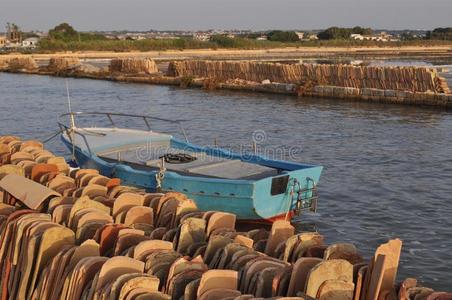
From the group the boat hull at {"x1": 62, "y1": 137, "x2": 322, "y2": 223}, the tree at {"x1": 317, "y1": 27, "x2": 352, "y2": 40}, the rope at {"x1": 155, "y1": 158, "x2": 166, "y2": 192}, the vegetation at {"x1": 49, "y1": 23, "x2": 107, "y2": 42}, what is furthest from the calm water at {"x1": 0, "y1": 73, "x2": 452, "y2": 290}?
→ the tree at {"x1": 317, "y1": 27, "x2": 352, "y2": 40}

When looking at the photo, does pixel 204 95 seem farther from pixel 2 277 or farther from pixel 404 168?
pixel 2 277

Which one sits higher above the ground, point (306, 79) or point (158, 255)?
point (306, 79)

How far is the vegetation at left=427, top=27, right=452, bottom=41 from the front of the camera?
163 metres

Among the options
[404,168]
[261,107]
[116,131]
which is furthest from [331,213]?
[261,107]

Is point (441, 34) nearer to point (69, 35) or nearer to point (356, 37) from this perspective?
point (356, 37)

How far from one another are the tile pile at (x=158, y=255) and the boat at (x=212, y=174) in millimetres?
2201

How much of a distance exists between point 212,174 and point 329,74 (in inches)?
1175

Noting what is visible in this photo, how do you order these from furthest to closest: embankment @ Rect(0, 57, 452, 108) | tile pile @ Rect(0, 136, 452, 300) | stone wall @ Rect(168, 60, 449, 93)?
1. stone wall @ Rect(168, 60, 449, 93)
2. embankment @ Rect(0, 57, 452, 108)
3. tile pile @ Rect(0, 136, 452, 300)

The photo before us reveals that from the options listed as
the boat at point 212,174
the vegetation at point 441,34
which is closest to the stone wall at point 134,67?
the boat at point 212,174

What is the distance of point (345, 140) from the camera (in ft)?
82.6

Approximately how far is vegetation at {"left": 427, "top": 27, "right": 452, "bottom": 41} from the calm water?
5175 inches

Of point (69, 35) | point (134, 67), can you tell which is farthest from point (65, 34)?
point (134, 67)

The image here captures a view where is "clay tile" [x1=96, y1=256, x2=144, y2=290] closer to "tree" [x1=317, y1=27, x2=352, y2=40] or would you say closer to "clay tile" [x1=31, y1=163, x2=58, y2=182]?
"clay tile" [x1=31, y1=163, x2=58, y2=182]

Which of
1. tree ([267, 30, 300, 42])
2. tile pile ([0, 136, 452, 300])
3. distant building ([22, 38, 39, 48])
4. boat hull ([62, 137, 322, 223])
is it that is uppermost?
tree ([267, 30, 300, 42])
